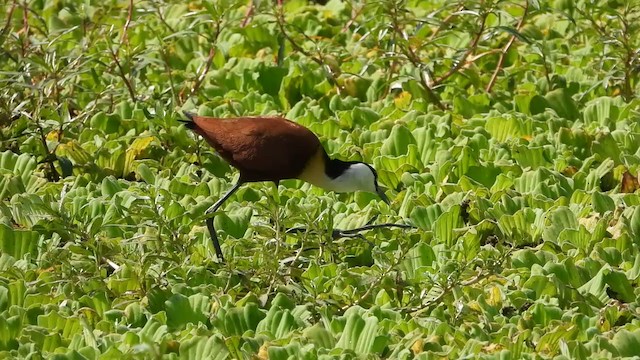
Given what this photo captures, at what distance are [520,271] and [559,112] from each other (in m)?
1.84

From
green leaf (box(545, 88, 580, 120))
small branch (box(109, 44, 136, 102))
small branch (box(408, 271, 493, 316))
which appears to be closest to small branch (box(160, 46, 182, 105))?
small branch (box(109, 44, 136, 102))

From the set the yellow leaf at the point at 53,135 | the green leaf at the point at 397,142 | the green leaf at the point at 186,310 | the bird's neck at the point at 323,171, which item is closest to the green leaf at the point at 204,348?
the green leaf at the point at 186,310

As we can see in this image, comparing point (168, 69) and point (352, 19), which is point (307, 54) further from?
point (168, 69)

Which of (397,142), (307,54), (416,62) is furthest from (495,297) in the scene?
(307,54)

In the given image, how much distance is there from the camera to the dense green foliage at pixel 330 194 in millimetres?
4094

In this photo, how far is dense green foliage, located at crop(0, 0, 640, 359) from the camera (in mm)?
4094

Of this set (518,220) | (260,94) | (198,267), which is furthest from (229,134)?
(260,94)

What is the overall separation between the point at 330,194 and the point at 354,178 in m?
0.34

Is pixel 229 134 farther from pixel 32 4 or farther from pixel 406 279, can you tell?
pixel 32 4

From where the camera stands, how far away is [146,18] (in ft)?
24.1

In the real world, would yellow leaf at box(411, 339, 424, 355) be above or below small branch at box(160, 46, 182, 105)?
above

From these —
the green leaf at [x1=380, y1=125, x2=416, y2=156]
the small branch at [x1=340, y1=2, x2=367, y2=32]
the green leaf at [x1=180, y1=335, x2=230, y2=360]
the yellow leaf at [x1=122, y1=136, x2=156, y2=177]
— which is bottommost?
the small branch at [x1=340, y1=2, x2=367, y2=32]

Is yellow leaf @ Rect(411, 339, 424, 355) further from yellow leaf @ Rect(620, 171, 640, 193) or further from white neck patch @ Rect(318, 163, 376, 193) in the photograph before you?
yellow leaf @ Rect(620, 171, 640, 193)

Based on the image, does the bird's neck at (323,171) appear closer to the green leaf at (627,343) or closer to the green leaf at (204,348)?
the green leaf at (204,348)
